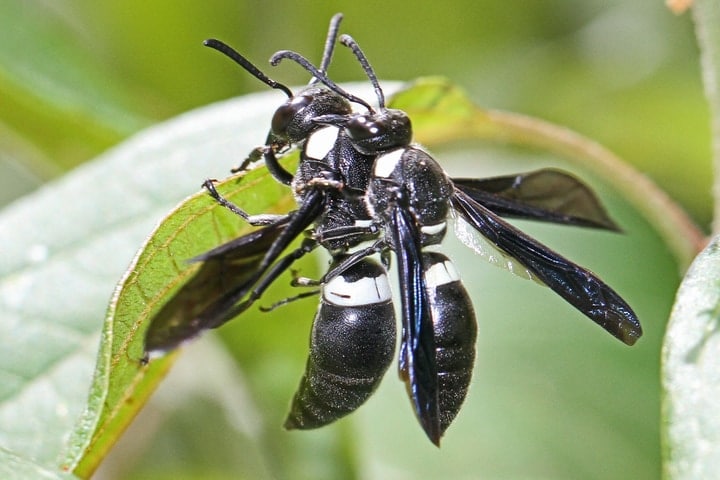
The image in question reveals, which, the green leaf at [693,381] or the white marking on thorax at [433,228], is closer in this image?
the green leaf at [693,381]

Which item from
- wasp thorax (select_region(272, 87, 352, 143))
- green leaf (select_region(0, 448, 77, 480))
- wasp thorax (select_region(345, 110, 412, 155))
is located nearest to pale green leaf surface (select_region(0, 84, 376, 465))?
wasp thorax (select_region(272, 87, 352, 143))

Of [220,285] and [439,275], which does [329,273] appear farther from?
[220,285]

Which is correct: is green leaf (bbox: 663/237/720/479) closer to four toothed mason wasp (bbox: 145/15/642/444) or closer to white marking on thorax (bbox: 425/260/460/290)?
four toothed mason wasp (bbox: 145/15/642/444)

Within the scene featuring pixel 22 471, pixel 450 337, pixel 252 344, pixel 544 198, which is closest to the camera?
pixel 22 471

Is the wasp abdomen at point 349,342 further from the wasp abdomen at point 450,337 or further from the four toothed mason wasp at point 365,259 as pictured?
the wasp abdomen at point 450,337

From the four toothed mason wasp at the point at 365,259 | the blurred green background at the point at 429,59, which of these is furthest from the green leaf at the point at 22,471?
the blurred green background at the point at 429,59

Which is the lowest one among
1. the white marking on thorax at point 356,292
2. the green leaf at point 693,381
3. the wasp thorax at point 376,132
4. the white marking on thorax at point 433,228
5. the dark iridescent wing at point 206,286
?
→ the green leaf at point 693,381

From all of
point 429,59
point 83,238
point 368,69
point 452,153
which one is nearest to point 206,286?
point 368,69
